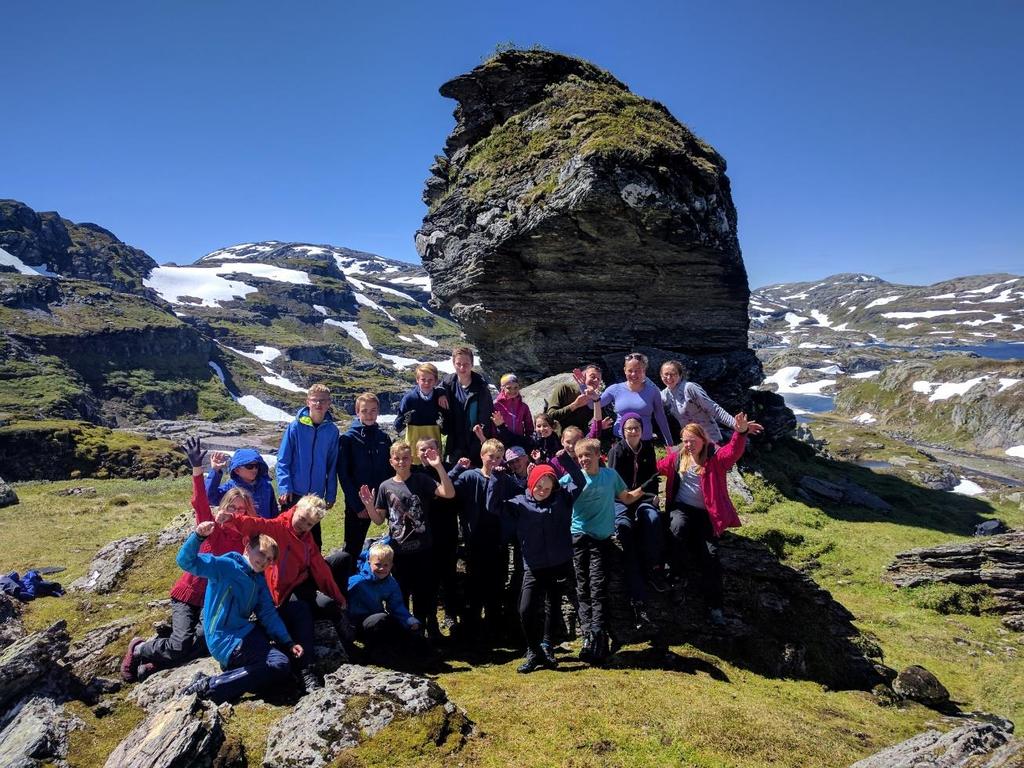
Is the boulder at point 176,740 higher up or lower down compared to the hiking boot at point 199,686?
higher up

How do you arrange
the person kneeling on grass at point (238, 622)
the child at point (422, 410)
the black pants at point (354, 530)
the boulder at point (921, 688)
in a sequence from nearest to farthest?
the person kneeling on grass at point (238, 622), the boulder at point (921, 688), the black pants at point (354, 530), the child at point (422, 410)

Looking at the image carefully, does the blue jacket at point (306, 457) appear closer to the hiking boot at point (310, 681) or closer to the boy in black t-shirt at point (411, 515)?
the boy in black t-shirt at point (411, 515)

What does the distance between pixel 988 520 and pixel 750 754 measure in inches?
1185

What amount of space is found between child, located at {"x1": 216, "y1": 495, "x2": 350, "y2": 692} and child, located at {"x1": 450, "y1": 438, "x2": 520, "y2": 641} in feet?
8.56

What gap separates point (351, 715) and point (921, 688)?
35.7 ft

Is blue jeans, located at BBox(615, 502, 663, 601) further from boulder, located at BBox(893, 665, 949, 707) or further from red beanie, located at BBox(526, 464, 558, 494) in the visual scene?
boulder, located at BBox(893, 665, 949, 707)

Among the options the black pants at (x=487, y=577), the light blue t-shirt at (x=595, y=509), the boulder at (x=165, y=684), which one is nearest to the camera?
the boulder at (x=165, y=684)

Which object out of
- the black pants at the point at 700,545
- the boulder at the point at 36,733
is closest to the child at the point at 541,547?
the black pants at the point at 700,545

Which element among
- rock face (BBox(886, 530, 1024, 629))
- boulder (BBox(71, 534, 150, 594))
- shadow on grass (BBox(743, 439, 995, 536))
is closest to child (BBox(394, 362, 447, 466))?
boulder (BBox(71, 534, 150, 594))

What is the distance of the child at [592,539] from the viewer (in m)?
9.55

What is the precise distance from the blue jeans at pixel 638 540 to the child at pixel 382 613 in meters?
4.31

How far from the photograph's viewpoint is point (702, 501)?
417 inches

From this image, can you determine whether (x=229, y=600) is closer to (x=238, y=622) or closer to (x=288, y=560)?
(x=238, y=622)

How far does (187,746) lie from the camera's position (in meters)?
6.07
